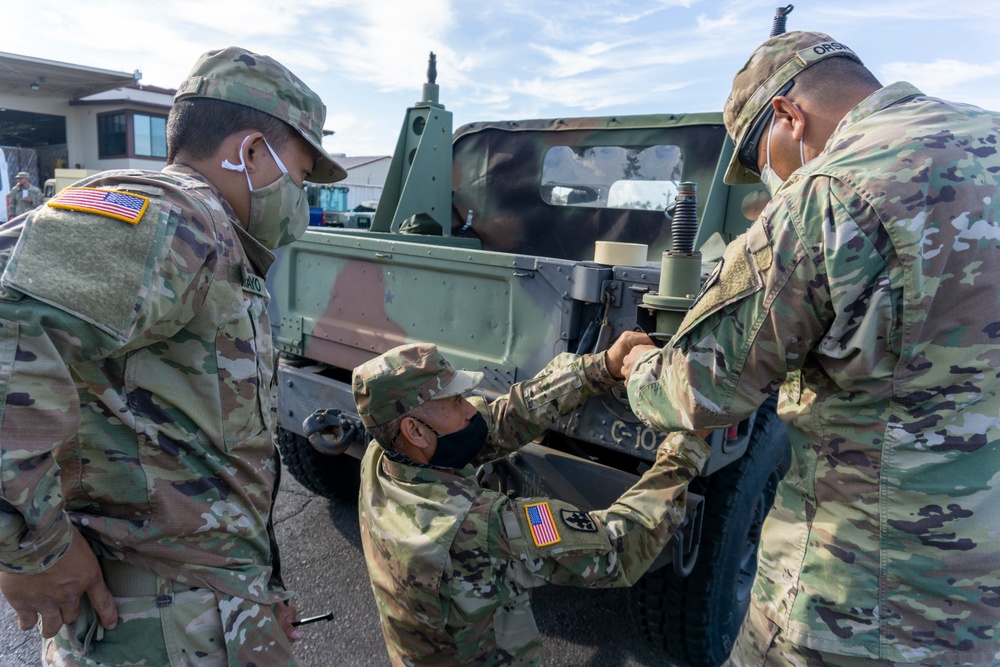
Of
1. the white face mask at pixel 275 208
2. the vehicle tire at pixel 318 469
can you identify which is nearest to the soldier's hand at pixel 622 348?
the white face mask at pixel 275 208

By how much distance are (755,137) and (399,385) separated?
3.69 ft

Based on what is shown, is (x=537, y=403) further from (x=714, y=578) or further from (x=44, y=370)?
(x=44, y=370)

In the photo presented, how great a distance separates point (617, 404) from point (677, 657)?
1.08m

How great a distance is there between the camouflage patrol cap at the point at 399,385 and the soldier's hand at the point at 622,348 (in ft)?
1.75

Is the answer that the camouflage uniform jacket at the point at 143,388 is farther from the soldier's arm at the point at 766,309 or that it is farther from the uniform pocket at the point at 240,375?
the soldier's arm at the point at 766,309

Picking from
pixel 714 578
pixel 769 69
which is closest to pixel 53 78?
pixel 714 578

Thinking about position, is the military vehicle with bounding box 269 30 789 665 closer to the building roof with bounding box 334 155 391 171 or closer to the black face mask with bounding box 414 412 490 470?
the black face mask with bounding box 414 412 490 470

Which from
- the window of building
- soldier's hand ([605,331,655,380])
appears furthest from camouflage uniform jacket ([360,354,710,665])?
the window of building

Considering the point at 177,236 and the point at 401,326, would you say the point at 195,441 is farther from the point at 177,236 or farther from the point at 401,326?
the point at 401,326

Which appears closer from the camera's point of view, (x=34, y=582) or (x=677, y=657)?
(x=34, y=582)

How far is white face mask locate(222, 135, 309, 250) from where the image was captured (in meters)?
1.44

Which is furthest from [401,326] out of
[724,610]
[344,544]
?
[724,610]

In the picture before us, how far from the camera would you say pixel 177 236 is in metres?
1.17

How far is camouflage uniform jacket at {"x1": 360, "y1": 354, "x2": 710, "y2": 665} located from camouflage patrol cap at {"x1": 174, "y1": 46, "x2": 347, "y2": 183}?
3.24 ft
